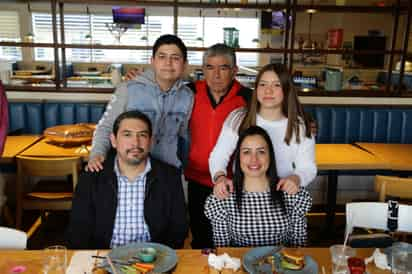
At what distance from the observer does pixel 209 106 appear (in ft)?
7.76

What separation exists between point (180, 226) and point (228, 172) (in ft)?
1.26

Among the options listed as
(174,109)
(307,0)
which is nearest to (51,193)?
(174,109)

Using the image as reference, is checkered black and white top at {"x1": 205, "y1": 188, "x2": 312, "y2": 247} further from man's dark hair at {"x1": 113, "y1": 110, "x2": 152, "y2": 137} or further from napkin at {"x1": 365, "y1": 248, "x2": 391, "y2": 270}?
man's dark hair at {"x1": 113, "y1": 110, "x2": 152, "y2": 137}

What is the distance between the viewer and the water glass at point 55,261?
142 centimetres

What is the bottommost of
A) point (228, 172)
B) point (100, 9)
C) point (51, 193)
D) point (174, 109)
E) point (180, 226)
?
point (51, 193)

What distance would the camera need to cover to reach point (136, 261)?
1.48 meters

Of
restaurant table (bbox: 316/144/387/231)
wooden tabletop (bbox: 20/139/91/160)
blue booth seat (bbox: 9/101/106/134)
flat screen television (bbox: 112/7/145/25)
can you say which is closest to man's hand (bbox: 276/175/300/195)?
restaurant table (bbox: 316/144/387/231)

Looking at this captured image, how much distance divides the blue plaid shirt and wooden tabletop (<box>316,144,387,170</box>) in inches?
64.2

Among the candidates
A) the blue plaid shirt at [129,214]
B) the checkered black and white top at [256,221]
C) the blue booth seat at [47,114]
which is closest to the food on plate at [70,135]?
the blue booth seat at [47,114]

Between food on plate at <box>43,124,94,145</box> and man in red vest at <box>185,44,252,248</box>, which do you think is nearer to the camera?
man in red vest at <box>185,44,252,248</box>

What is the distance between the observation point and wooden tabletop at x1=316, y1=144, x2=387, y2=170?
10.3 ft

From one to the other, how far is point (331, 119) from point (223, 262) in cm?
316

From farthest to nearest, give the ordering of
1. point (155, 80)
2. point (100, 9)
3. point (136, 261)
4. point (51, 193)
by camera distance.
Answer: point (100, 9)
point (51, 193)
point (155, 80)
point (136, 261)

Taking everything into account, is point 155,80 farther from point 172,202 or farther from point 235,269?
point 235,269
